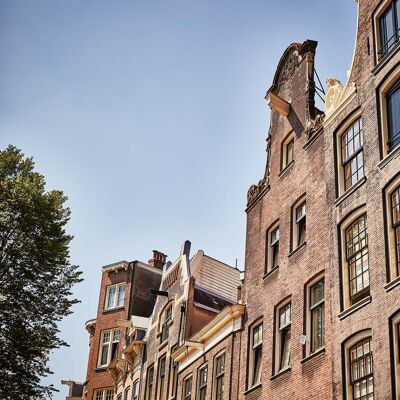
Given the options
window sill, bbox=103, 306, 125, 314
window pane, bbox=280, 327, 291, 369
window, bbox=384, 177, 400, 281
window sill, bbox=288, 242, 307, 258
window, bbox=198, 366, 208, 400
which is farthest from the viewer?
window sill, bbox=103, 306, 125, 314

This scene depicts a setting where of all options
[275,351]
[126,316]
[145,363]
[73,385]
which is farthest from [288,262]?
[73,385]

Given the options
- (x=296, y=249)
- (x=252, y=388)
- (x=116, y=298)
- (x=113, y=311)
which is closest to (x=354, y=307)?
(x=296, y=249)

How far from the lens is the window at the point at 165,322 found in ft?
119

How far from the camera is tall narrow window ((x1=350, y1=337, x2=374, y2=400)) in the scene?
17.5 metres

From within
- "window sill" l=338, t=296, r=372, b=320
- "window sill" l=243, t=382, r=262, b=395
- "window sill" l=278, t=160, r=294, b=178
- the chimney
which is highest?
the chimney

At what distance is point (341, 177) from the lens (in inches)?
858

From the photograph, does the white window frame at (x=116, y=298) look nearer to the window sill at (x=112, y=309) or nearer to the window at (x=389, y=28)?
the window sill at (x=112, y=309)

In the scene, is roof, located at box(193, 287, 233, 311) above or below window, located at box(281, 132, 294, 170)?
below

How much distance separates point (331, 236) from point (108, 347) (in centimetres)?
2765

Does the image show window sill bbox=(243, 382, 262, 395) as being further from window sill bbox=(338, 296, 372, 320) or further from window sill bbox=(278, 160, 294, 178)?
window sill bbox=(278, 160, 294, 178)

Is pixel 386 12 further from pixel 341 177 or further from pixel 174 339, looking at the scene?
pixel 174 339

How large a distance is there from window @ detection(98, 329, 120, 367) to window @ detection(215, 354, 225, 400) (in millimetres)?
17661

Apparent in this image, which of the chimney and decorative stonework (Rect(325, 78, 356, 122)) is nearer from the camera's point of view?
decorative stonework (Rect(325, 78, 356, 122))

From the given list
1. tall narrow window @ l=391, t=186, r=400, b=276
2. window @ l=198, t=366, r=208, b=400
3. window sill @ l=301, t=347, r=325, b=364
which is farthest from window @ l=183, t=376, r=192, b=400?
tall narrow window @ l=391, t=186, r=400, b=276
